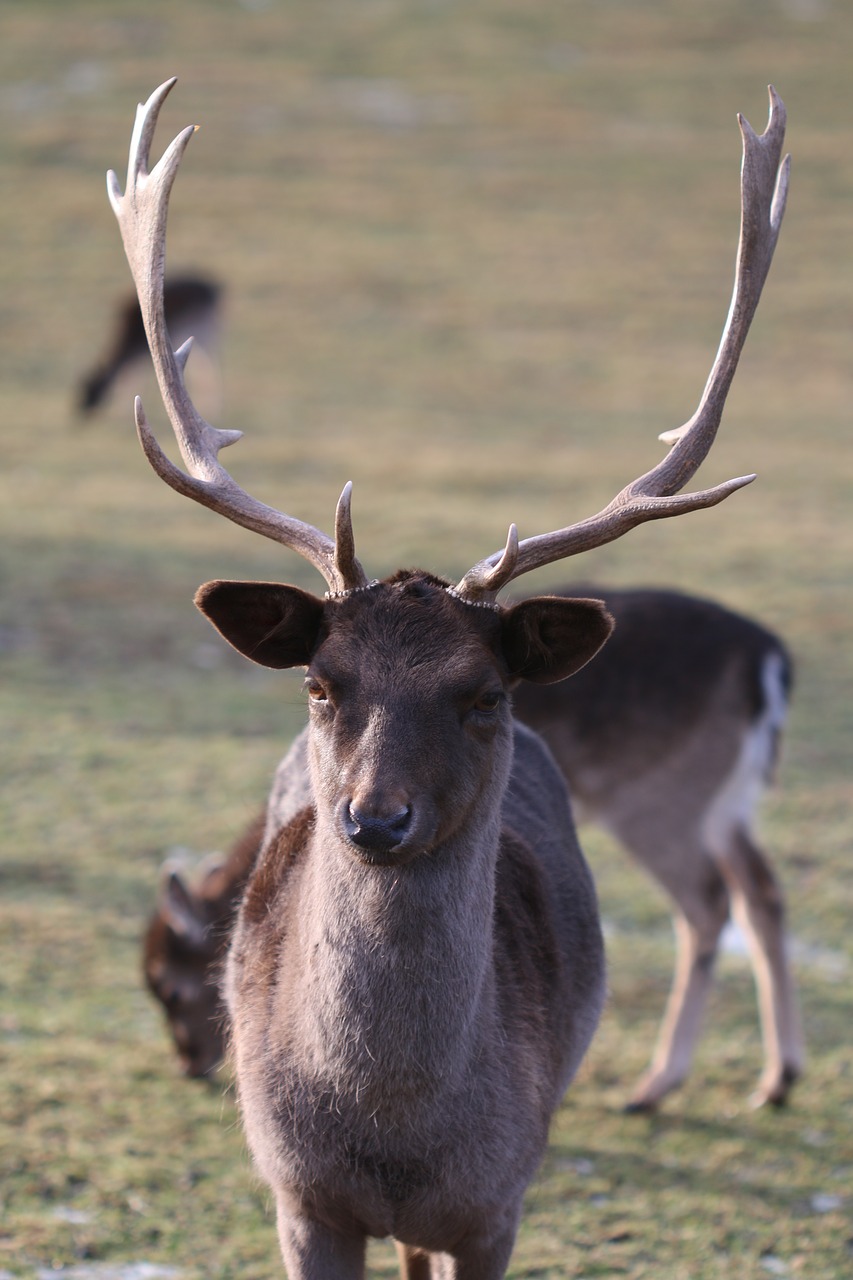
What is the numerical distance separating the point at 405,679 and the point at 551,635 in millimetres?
374

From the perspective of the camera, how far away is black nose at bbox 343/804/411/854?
→ 2984mm

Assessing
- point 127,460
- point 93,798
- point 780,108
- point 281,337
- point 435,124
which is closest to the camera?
point 780,108

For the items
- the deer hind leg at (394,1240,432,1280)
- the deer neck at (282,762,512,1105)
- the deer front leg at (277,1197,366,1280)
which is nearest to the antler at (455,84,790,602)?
the deer neck at (282,762,512,1105)

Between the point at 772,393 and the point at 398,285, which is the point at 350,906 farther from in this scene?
the point at 398,285

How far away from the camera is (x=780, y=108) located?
3.78m

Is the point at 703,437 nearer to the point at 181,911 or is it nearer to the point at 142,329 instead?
the point at 181,911

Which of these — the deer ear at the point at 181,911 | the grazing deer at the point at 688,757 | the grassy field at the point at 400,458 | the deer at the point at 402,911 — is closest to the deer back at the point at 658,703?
the grazing deer at the point at 688,757

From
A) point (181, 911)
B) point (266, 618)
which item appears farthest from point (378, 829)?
point (181, 911)

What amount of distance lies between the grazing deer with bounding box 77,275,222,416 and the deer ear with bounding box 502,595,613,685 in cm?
1487

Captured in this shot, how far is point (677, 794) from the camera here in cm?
607

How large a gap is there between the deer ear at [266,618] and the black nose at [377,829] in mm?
493

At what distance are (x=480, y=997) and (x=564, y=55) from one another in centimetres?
3729

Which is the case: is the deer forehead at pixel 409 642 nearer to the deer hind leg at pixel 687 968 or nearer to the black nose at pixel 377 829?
the black nose at pixel 377 829

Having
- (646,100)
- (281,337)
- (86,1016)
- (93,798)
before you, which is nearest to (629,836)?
(86,1016)
